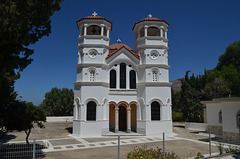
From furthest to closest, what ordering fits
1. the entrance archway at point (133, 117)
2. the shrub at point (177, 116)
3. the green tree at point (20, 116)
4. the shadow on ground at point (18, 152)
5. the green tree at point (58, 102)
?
the green tree at point (58, 102) < the shrub at point (177, 116) < the entrance archway at point (133, 117) < the green tree at point (20, 116) < the shadow on ground at point (18, 152)

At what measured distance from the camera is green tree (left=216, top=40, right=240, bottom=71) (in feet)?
155

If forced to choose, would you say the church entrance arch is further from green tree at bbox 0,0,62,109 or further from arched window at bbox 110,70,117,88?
green tree at bbox 0,0,62,109

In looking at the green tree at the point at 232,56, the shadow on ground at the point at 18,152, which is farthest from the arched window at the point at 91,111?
the green tree at the point at 232,56

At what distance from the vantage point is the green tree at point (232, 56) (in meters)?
47.4

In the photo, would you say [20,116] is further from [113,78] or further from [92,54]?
[113,78]

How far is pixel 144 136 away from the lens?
19.3 meters

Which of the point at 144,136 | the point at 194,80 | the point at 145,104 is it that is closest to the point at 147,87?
the point at 145,104

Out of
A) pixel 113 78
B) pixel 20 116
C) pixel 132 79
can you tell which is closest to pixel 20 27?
pixel 20 116

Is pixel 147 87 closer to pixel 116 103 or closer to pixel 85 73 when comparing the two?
pixel 116 103

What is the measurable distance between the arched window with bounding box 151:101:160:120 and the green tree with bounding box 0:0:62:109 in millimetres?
14110

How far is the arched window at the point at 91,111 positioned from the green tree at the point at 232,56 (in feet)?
142

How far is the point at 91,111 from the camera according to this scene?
771 inches

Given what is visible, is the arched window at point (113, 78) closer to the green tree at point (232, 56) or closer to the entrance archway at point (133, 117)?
the entrance archway at point (133, 117)

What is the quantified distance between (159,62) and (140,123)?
292 inches
